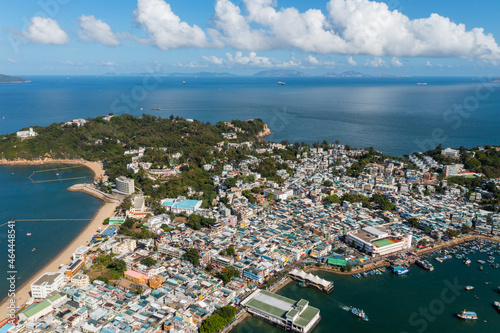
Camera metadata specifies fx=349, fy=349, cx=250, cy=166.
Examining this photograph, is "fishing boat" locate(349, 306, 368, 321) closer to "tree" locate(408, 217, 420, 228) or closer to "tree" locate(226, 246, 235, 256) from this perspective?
"tree" locate(226, 246, 235, 256)

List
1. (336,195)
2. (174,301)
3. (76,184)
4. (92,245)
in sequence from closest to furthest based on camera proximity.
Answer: (174,301)
(92,245)
(336,195)
(76,184)

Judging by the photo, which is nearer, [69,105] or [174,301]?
[174,301]

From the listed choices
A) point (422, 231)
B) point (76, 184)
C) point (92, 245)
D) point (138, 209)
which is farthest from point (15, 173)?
point (422, 231)

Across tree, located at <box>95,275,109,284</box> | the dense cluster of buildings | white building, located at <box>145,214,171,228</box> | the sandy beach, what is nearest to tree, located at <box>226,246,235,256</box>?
the dense cluster of buildings

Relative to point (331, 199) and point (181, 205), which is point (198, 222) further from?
point (331, 199)

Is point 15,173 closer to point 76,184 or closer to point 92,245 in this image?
point 76,184

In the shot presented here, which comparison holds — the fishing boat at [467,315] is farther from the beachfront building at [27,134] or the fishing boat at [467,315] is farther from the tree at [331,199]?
the beachfront building at [27,134]

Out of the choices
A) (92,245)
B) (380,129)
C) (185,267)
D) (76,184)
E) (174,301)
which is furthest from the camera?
(380,129)
